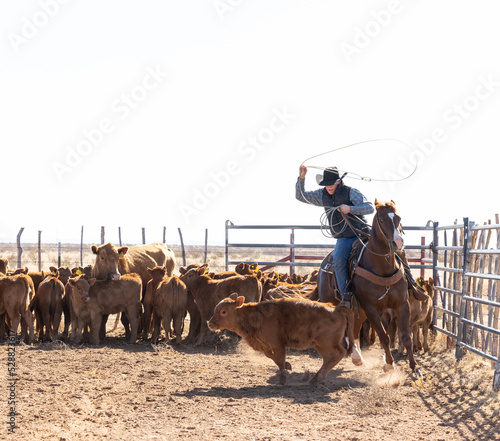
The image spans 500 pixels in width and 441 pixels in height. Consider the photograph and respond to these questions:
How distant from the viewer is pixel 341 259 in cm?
932

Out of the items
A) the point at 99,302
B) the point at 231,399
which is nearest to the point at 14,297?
the point at 99,302

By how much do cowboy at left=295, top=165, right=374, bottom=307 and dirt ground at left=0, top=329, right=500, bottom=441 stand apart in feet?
5.46

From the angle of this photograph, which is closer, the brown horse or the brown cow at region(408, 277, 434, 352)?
the brown horse

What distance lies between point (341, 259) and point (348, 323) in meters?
1.33

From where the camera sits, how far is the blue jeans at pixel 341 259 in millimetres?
9195

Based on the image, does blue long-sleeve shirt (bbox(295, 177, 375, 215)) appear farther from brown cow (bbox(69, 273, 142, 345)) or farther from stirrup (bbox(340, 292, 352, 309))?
brown cow (bbox(69, 273, 142, 345))

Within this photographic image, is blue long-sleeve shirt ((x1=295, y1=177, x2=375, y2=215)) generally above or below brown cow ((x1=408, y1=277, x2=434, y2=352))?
above

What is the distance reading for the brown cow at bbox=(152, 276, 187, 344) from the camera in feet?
36.9

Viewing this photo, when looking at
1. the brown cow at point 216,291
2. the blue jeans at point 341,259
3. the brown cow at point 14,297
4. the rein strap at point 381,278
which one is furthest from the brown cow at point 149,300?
the rein strap at point 381,278

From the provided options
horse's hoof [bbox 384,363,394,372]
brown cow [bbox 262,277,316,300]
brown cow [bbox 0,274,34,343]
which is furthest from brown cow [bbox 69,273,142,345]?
horse's hoof [bbox 384,363,394,372]

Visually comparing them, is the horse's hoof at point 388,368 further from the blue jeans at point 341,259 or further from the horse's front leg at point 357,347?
the blue jeans at point 341,259

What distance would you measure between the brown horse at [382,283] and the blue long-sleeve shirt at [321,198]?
56cm

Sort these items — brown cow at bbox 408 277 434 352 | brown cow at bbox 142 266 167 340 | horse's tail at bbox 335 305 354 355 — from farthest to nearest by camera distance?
1. brown cow at bbox 142 266 167 340
2. brown cow at bbox 408 277 434 352
3. horse's tail at bbox 335 305 354 355

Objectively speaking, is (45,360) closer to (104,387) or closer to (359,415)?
(104,387)
